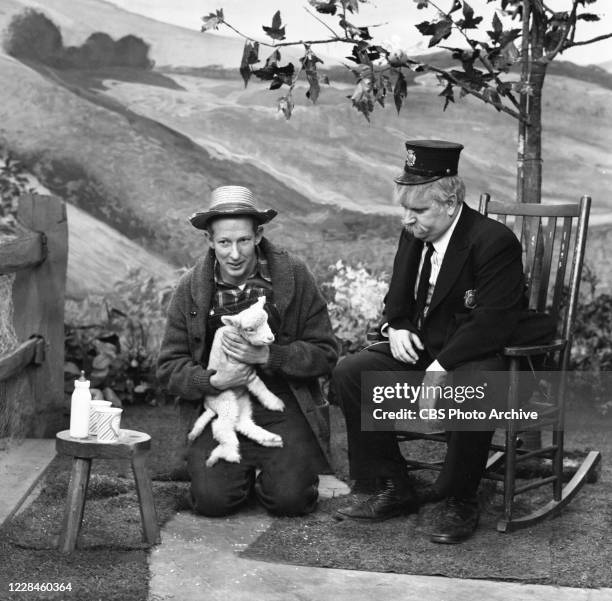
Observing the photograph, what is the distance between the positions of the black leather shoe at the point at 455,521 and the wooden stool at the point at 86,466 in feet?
3.71

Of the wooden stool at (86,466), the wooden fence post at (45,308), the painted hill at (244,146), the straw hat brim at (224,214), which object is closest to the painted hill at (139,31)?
the painted hill at (244,146)

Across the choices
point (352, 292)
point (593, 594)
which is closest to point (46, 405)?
point (352, 292)

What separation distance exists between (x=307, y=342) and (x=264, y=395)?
0.31 m

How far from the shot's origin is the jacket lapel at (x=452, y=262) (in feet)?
16.7

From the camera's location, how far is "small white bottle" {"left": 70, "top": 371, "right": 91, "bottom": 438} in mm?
4441

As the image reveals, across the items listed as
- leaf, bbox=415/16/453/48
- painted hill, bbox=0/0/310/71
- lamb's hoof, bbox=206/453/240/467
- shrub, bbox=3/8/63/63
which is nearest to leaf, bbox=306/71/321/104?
leaf, bbox=415/16/453/48

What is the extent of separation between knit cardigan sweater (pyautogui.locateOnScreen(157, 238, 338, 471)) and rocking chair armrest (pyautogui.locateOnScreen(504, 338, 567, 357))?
0.88 metres

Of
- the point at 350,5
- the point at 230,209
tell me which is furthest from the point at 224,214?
the point at 350,5

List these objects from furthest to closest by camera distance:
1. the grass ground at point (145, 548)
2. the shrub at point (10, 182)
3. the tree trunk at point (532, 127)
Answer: the shrub at point (10, 182) → the tree trunk at point (532, 127) → the grass ground at point (145, 548)

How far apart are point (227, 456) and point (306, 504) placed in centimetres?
39

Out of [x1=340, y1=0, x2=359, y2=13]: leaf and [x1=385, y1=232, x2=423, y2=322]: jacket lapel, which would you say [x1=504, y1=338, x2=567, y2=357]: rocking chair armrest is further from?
[x1=340, y1=0, x2=359, y2=13]: leaf

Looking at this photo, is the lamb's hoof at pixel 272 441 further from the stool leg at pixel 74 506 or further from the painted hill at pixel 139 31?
the painted hill at pixel 139 31

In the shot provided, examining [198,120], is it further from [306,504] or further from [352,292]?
[306,504]

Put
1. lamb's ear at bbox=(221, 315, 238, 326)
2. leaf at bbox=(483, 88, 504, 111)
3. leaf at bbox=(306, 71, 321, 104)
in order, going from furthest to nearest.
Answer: leaf at bbox=(483, 88, 504, 111) < leaf at bbox=(306, 71, 321, 104) < lamb's ear at bbox=(221, 315, 238, 326)
